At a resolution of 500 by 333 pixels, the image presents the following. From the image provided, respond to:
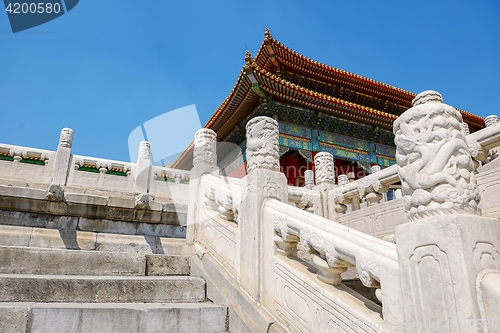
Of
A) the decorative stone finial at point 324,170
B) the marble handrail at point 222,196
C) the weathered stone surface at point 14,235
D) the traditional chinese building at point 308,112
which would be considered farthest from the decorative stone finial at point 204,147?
the traditional chinese building at point 308,112

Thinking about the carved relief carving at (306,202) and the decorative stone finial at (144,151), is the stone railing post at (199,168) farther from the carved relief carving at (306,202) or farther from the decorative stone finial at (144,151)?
the decorative stone finial at (144,151)

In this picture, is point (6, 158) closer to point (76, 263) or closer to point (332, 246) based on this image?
point (76, 263)

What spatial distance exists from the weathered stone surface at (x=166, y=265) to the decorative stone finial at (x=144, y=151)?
5.02 meters

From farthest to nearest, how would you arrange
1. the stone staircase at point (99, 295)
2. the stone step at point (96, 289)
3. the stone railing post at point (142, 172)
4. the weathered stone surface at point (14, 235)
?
1. the stone railing post at point (142, 172)
2. the weathered stone surface at point (14, 235)
3. the stone step at point (96, 289)
4. the stone staircase at point (99, 295)

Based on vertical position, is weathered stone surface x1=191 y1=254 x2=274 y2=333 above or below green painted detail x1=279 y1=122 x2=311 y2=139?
below

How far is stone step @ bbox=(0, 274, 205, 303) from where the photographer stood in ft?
8.58

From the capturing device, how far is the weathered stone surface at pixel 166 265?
11.5 ft

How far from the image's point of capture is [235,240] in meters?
3.21

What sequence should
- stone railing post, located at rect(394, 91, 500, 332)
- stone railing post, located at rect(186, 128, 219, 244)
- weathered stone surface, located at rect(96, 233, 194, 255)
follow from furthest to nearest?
weathered stone surface, located at rect(96, 233, 194, 255), stone railing post, located at rect(186, 128, 219, 244), stone railing post, located at rect(394, 91, 500, 332)

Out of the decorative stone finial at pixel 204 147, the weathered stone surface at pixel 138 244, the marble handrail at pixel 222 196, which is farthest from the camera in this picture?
the weathered stone surface at pixel 138 244

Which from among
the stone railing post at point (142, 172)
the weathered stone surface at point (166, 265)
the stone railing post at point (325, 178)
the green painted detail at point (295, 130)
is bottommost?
the weathered stone surface at point (166, 265)

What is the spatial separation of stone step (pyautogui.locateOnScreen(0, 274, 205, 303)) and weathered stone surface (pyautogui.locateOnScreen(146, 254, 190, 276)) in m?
0.49

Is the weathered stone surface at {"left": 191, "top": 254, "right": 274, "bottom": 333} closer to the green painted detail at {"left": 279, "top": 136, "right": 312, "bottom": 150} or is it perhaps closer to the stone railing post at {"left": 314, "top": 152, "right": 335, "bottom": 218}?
the stone railing post at {"left": 314, "top": 152, "right": 335, "bottom": 218}

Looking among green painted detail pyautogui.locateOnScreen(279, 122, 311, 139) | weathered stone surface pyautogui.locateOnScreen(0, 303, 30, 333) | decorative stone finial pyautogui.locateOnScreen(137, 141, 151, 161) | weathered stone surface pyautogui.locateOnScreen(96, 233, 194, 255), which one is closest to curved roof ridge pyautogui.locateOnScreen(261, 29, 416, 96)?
green painted detail pyautogui.locateOnScreen(279, 122, 311, 139)
